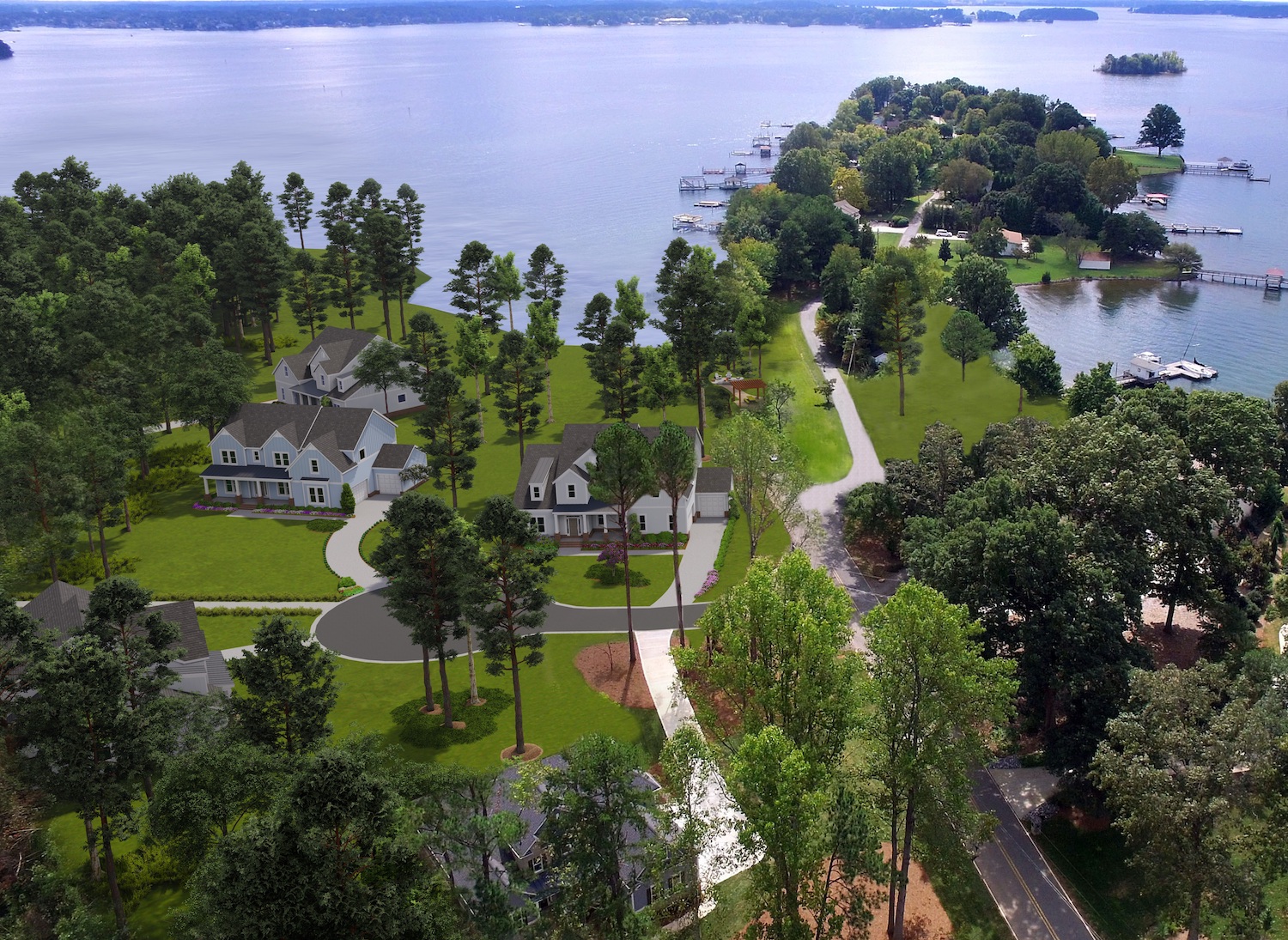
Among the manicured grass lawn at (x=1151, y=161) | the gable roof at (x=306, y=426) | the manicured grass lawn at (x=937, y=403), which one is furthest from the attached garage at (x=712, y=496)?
the manicured grass lawn at (x=1151, y=161)

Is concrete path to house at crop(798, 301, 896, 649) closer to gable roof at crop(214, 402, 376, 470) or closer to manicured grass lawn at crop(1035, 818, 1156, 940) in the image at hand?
manicured grass lawn at crop(1035, 818, 1156, 940)

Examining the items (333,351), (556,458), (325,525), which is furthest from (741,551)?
(333,351)

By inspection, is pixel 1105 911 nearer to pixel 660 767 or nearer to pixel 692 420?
pixel 660 767

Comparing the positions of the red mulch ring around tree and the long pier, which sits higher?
the long pier

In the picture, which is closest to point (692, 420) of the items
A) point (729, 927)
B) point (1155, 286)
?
point (729, 927)

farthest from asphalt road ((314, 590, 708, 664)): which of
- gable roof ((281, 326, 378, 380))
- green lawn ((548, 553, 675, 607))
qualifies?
gable roof ((281, 326, 378, 380))

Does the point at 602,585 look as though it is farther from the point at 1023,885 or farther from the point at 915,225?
the point at 915,225
